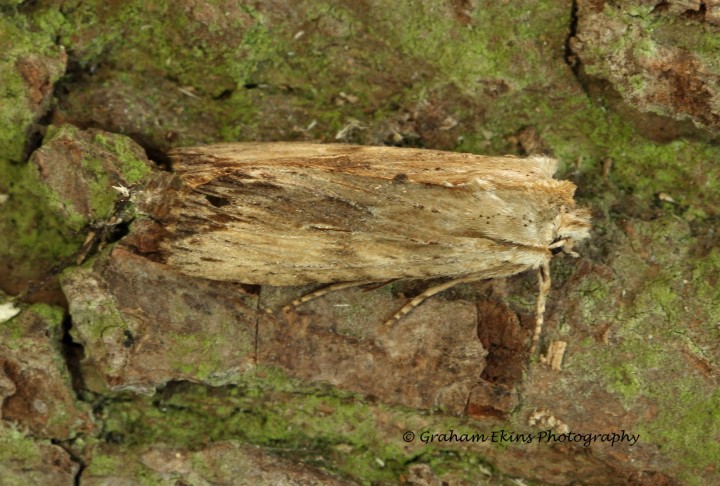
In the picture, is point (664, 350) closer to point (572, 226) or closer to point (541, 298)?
point (541, 298)

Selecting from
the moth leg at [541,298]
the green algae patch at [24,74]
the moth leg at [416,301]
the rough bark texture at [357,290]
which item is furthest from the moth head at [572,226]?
the green algae patch at [24,74]

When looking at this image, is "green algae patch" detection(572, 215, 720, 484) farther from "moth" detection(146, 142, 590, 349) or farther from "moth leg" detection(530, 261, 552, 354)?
"moth" detection(146, 142, 590, 349)

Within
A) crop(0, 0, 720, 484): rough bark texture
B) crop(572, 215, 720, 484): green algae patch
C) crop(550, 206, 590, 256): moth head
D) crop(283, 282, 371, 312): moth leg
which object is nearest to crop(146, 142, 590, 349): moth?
crop(550, 206, 590, 256): moth head

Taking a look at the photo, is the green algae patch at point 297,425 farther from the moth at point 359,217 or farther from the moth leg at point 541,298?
the moth at point 359,217

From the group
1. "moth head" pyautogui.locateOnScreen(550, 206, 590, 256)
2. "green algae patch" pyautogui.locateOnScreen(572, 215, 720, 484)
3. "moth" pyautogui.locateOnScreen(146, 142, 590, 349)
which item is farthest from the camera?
"green algae patch" pyautogui.locateOnScreen(572, 215, 720, 484)

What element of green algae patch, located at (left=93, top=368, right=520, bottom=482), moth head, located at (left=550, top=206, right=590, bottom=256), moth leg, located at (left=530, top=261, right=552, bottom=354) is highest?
moth head, located at (left=550, top=206, right=590, bottom=256)

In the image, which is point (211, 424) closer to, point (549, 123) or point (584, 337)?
point (584, 337)

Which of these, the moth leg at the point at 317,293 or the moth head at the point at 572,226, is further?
the moth leg at the point at 317,293

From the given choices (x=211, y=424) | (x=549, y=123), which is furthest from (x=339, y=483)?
(x=549, y=123)
